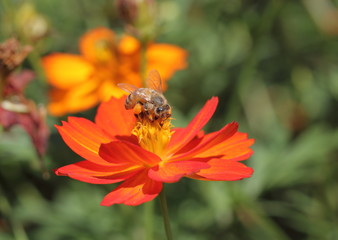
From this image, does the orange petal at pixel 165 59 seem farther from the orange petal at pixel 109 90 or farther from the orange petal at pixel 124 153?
the orange petal at pixel 124 153

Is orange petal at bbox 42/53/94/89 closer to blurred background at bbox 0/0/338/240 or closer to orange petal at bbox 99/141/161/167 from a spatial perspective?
blurred background at bbox 0/0/338/240

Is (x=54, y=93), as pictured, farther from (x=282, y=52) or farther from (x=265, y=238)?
(x=282, y=52)

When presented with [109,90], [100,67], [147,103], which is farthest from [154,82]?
[100,67]

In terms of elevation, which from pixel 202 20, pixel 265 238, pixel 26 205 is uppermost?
pixel 202 20

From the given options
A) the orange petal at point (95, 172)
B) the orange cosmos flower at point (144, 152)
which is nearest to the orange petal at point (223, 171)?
the orange cosmos flower at point (144, 152)

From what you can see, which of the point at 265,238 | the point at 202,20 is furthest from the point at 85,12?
the point at 265,238

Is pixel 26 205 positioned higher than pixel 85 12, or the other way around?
pixel 85 12
